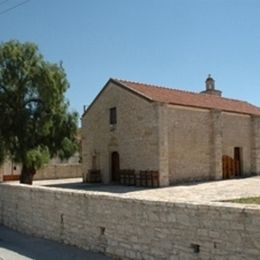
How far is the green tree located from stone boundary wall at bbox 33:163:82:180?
13975mm

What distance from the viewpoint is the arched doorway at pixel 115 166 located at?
92.7ft

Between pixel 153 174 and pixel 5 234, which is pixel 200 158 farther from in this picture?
pixel 5 234

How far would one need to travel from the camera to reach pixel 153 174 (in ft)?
79.2

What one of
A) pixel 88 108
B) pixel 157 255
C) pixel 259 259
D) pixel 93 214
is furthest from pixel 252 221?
pixel 88 108

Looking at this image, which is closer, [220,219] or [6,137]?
[220,219]

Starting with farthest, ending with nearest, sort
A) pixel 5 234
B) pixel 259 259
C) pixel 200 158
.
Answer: pixel 200 158 → pixel 5 234 → pixel 259 259

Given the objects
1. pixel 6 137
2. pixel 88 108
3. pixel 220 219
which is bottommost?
pixel 220 219

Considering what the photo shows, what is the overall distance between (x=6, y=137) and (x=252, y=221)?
1950cm

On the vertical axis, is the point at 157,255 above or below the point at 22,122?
below

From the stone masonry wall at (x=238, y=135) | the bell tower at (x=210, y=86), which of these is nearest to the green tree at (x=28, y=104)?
the stone masonry wall at (x=238, y=135)

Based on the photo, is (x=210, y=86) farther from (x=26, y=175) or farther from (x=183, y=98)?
(x=26, y=175)

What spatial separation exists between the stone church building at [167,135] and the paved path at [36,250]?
13926mm

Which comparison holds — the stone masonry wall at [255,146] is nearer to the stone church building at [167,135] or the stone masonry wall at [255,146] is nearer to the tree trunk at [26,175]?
the stone church building at [167,135]

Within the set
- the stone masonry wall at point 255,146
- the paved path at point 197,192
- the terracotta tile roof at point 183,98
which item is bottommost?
the paved path at point 197,192
